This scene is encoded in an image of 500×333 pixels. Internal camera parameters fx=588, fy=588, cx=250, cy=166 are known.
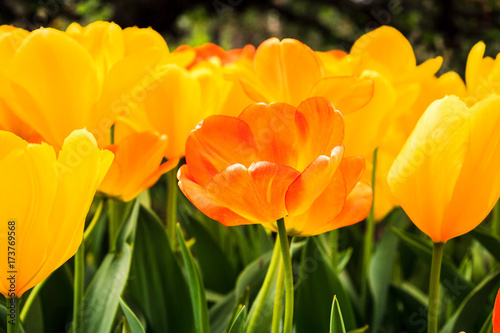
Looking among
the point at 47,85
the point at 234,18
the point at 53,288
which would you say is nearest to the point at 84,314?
the point at 53,288

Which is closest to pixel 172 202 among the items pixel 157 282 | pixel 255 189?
pixel 157 282

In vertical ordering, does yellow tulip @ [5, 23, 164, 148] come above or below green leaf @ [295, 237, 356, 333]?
above

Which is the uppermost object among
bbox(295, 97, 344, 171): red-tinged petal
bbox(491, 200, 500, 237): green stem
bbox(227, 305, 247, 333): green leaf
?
bbox(295, 97, 344, 171): red-tinged petal

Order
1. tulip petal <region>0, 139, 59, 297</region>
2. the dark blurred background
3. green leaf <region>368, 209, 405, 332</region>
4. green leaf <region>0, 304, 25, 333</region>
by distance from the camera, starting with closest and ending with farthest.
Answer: tulip petal <region>0, 139, 59, 297</region> → green leaf <region>0, 304, 25, 333</region> → green leaf <region>368, 209, 405, 332</region> → the dark blurred background

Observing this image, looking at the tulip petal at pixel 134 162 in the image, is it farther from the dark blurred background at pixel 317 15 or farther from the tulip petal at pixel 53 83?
the dark blurred background at pixel 317 15

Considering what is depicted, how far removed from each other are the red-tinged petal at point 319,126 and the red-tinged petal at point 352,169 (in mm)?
25

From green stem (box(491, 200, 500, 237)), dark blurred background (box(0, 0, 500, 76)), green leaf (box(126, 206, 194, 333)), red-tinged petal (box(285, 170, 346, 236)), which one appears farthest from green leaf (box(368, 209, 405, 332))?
dark blurred background (box(0, 0, 500, 76))

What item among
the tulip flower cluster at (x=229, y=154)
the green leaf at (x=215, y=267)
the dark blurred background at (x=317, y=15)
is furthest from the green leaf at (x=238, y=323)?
the dark blurred background at (x=317, y=15)

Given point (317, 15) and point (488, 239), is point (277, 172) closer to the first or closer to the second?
point (488, 239)

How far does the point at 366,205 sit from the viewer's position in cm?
41

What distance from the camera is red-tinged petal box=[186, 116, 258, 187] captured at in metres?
0.39

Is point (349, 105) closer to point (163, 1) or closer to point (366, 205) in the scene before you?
point (366, 205)

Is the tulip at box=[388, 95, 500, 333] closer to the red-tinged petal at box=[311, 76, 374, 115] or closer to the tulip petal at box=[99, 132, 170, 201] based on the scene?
the red-tinged petal at box=[311, 76, 374, 115]

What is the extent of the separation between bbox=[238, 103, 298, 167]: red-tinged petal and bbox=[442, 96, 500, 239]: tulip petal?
119 millimetres
